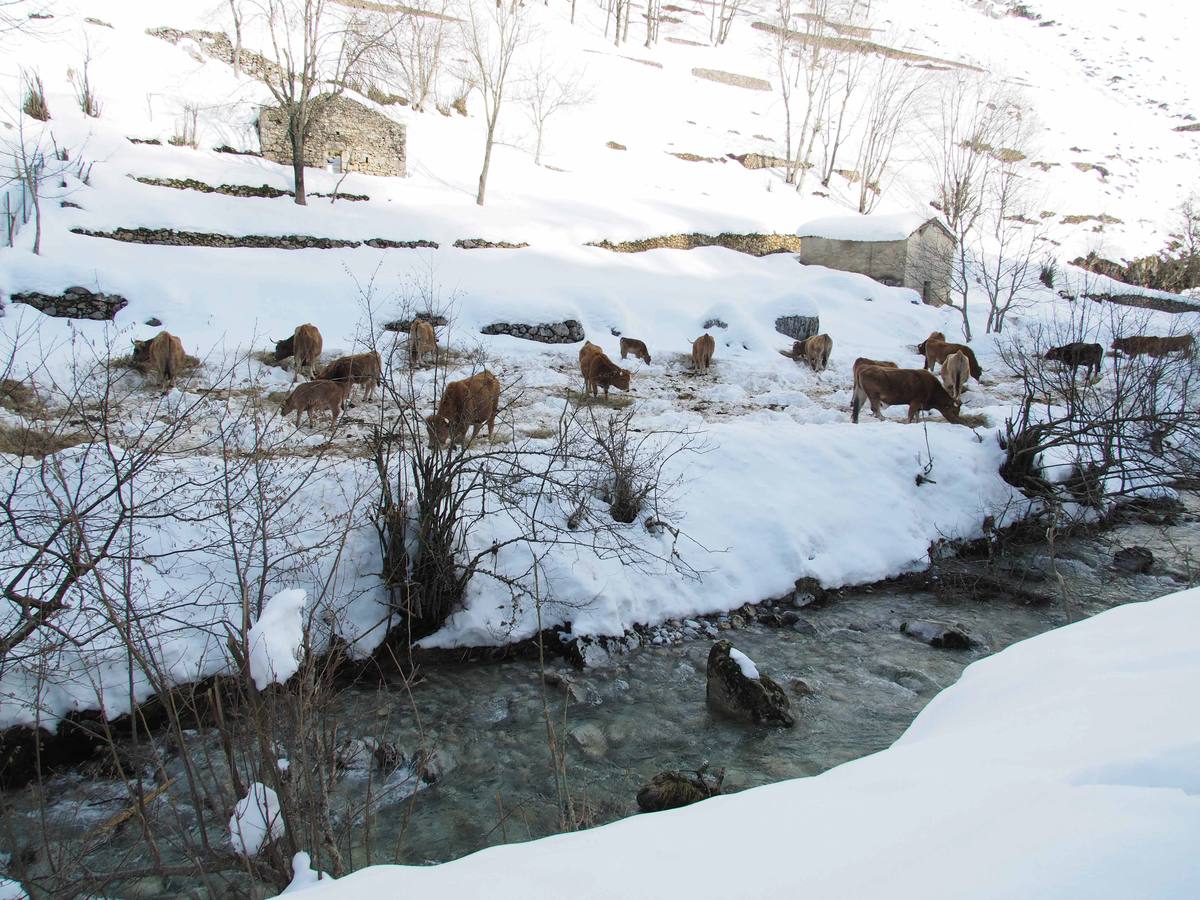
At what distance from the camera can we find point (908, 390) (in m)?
12.1

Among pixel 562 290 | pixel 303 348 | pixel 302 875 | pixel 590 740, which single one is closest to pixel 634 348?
pixel 562 290

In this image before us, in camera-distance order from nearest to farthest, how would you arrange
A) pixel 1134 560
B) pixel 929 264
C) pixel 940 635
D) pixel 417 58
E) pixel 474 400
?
pixel 940 635
pixel 474 400
pixel 1134 560
pixel 929 264
pixel 417 58

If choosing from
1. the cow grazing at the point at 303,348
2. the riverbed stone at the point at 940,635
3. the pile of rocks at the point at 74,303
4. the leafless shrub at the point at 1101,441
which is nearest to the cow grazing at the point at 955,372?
the leafless shrub at the point at 1101,441

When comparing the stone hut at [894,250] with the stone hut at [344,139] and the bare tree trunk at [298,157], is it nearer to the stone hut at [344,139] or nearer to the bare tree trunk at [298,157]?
the stone hut at [344,139]

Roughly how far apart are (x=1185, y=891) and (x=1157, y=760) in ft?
1.80

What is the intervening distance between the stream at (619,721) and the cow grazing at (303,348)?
27.2 ft

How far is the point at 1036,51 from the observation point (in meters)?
68.0

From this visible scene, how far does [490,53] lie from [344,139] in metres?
14.1

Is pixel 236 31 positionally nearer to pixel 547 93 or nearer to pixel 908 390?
pixel 547 93

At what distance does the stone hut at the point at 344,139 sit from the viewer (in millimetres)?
24375

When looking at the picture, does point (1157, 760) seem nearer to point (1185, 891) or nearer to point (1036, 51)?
point (1185, 891)

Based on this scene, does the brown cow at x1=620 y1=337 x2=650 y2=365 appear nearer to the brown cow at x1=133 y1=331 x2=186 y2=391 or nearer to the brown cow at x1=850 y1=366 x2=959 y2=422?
the brown cow at x1=850 y1=366 x2=959 y2=422

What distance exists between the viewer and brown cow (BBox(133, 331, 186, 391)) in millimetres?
11984

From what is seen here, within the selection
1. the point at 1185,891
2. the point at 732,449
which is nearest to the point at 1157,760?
the point at 1185,891
